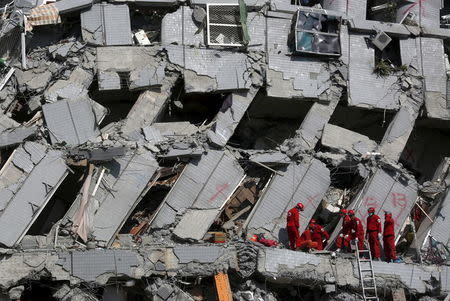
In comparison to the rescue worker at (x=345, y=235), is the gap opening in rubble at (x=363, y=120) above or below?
above

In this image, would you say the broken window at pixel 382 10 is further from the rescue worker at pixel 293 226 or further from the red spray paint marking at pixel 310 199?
the rescue worker at pixel 293 226

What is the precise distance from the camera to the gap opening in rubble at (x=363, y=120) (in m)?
27.7

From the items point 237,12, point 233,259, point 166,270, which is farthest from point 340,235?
point 237,12

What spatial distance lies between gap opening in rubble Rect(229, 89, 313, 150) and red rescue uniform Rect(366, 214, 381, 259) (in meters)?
4.20

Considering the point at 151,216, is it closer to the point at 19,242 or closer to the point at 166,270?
→ the point at 166,270

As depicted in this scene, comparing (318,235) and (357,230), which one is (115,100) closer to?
(318,235)

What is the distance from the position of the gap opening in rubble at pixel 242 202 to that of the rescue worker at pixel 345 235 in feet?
7.62

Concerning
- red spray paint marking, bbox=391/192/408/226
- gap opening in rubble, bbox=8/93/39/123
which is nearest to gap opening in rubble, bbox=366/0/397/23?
red spray paint marking, bbox=391/192/408/226

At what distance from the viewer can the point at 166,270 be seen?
23.2 metres

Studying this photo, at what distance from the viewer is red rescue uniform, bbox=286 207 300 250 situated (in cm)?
2414

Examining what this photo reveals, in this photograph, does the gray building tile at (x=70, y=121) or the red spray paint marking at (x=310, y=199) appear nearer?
the gray building tile at (x=70, y=121)

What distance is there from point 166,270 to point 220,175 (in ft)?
9.96

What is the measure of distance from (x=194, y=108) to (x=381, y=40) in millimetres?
5600

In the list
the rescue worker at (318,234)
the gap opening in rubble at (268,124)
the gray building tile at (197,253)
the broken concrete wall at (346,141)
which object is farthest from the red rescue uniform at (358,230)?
the gap opening in rubble at (268,124)
